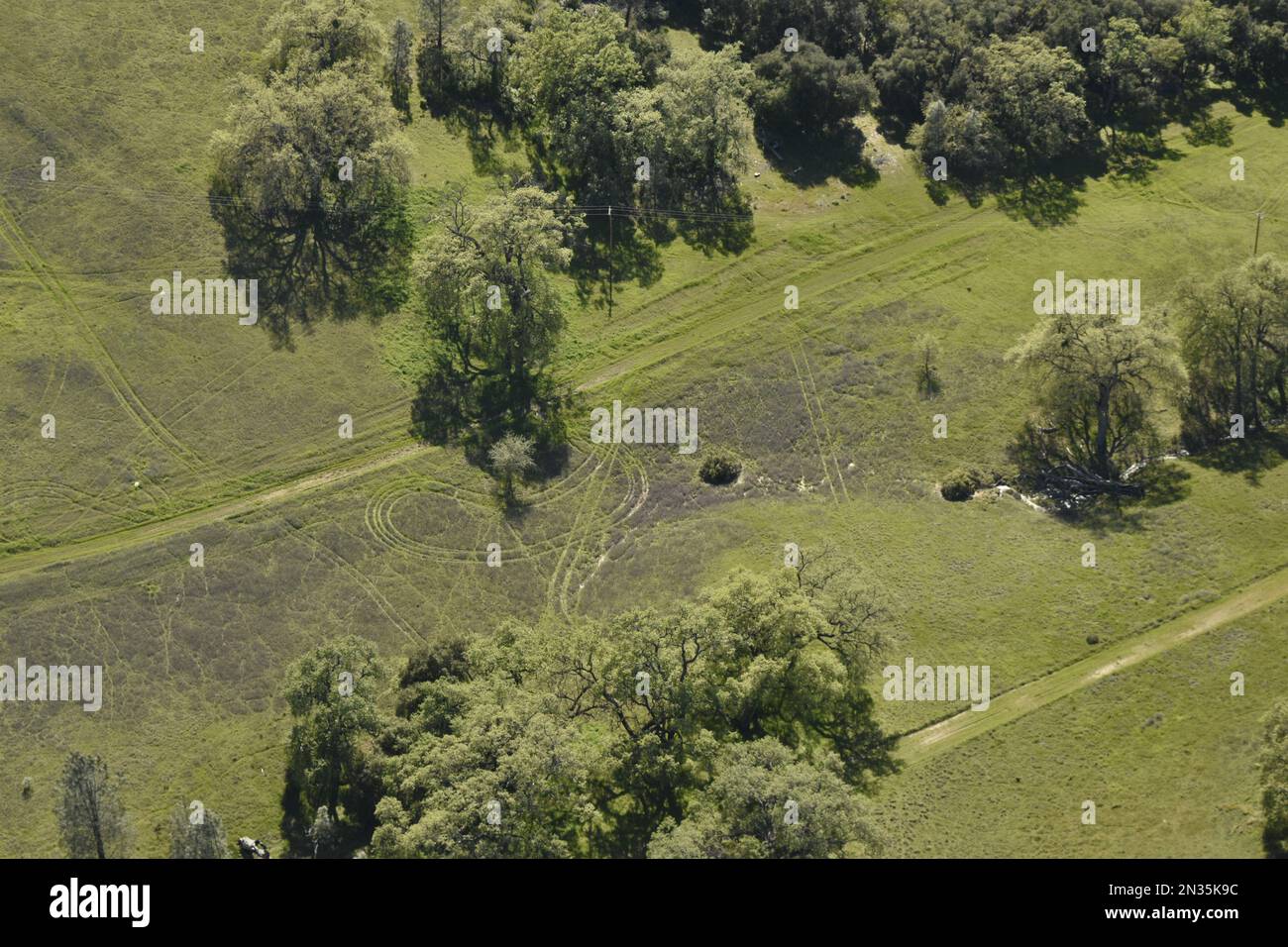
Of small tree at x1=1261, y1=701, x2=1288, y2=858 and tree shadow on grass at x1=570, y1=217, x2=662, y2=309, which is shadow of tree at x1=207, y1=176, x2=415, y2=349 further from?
small tree at x1=1261, y1=701, x2=1288, y2=858

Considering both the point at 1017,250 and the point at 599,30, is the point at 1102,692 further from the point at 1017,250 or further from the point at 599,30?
the point at 599,30

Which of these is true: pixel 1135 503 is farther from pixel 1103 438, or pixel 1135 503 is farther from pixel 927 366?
pixel 927 366

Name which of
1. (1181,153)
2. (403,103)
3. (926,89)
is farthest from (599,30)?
(1181,153)

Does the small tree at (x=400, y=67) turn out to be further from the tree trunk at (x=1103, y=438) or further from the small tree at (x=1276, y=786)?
the small tree at (x=1276, y=786)

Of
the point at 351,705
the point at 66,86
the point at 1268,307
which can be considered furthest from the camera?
the point at 66,86

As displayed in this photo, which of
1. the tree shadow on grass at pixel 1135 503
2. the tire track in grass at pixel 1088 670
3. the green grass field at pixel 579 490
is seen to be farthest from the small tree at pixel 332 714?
the tree shadow on grass at pixel 1135 503

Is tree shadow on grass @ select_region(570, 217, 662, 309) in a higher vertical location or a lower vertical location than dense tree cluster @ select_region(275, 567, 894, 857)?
higher

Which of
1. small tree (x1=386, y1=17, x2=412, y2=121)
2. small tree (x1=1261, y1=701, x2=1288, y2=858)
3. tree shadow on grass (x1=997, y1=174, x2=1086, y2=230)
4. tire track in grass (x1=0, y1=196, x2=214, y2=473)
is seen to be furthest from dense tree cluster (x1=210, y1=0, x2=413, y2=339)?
small tree (x1=1261, y1=701, x2=1288, y2=858)

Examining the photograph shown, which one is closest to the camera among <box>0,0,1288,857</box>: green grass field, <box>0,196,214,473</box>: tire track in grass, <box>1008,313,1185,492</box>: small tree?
<box>0,0,1288,857</box>: green grass field
